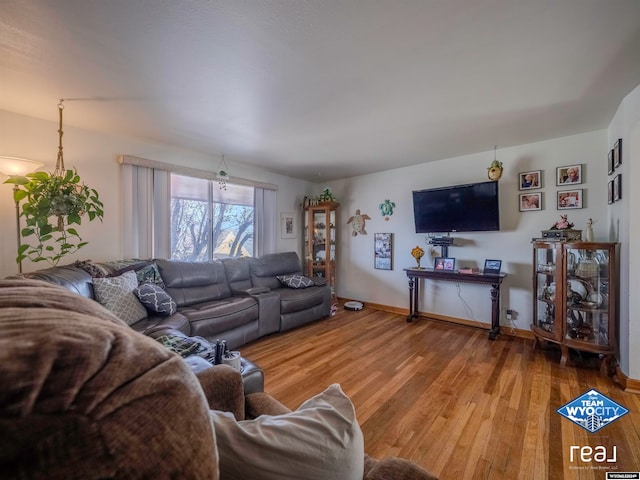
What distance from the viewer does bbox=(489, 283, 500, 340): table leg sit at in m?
3.18

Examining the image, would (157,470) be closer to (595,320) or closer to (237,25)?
(237,25)

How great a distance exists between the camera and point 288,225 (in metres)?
4.86

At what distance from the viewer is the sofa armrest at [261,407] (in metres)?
1.05

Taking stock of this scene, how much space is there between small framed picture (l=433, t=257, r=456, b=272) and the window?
2758 mm

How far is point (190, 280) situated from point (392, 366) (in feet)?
7.69

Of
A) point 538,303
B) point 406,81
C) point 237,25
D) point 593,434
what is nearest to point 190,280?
point 237,25

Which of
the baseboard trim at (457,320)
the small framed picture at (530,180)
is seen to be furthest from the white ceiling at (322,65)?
the baseboard trim at (457,320)

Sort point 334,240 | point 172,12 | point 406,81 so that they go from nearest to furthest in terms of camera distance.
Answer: point 172,12, point 406,81, point 334,240

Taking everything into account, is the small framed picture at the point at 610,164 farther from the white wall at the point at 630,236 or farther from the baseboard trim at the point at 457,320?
the baseboard trim at the point at 457,320

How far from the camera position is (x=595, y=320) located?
2510 mm

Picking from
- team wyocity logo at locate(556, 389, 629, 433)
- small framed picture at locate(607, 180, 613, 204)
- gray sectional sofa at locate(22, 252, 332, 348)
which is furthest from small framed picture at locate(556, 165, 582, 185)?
gray sectional sofa at locate(22, 252, 332, 348)

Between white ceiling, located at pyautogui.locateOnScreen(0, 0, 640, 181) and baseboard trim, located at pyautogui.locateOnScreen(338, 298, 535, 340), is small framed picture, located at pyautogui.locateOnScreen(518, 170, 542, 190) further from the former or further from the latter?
baseboard trim, located at pyautogui.locateOnScreen(338, 298, 535, 340)

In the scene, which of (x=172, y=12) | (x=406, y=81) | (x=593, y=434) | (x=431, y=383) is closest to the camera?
(x=172, y=12)

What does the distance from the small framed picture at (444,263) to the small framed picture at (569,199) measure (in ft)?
4.19
